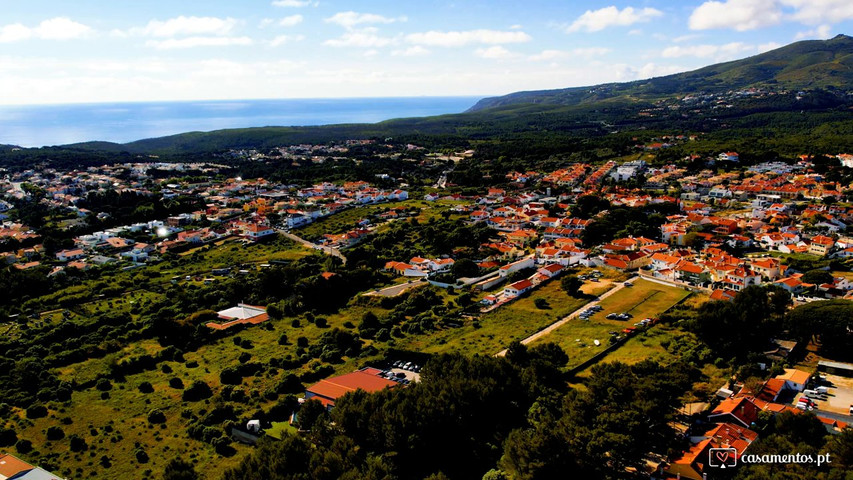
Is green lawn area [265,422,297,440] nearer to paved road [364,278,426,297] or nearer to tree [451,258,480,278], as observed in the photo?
paved road [364,278,426,297]

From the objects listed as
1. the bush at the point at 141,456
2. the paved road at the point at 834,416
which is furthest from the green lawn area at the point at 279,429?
the paved road at the point at 834,416

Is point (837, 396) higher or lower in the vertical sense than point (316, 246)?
lower

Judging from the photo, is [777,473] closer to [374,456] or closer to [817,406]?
[817,406]

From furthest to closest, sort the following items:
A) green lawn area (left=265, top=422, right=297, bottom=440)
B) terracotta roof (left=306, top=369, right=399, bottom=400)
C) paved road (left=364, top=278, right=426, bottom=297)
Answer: paved road (left=364, top=278, right=426, bottom=297), terracotta roof (left=306, top=369, right=399, bottom=400), green lawn area (left=265, top=422, right=297, bottom=440)

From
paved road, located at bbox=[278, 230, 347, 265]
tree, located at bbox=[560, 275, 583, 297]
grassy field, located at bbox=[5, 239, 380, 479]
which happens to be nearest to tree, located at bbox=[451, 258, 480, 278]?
tree, located at bbox=[560, 275, 583, 297]

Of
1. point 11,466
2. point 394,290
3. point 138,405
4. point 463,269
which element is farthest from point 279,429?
point 463,269

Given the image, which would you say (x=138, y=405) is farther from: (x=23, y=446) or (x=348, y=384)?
(x=348, y=384)
